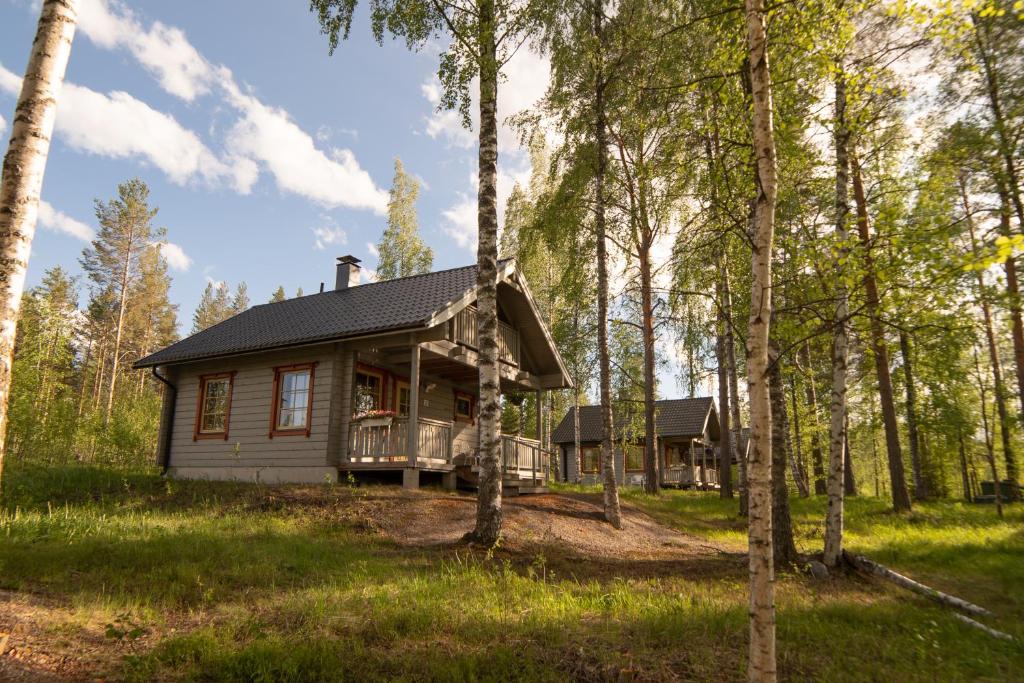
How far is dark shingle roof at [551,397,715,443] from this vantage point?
3042 centimetres

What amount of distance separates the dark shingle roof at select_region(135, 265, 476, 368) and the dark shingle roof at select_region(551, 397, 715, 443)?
17686 millimetres

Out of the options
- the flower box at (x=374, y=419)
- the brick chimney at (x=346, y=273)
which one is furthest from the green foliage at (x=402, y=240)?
the flower box at (x=374, y=419)

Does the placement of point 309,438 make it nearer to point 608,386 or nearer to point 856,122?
point 608,386

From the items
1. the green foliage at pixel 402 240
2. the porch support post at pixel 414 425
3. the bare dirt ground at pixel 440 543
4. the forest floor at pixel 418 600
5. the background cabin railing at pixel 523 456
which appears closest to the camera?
the bare dirt ground at pixel 440 543

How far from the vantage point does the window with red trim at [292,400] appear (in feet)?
46.1

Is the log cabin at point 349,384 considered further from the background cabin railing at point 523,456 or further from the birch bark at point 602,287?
the birch bark at point 602,287

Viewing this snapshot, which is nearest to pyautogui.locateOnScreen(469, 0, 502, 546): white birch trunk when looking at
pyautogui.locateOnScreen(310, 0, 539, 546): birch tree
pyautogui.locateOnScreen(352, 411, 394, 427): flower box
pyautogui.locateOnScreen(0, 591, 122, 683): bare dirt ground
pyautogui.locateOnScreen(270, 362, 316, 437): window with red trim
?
pyautogui.locateOnScreen(310, 0, 539, 546): birch tree

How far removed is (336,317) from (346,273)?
13.7 ft

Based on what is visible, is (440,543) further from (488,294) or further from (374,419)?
(374,419)

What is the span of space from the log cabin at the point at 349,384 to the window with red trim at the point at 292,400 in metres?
0.03

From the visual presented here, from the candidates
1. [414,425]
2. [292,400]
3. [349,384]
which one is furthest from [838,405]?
[292,400]

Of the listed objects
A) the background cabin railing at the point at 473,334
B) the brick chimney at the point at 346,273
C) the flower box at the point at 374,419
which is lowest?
the flower box at the point at 374,419

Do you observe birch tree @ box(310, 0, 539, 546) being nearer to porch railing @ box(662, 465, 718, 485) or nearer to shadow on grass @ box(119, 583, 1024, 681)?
shadow on grass @ box(119, 583, 1024, 681)

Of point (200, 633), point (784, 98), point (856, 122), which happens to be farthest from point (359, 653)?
point (856, 122)
